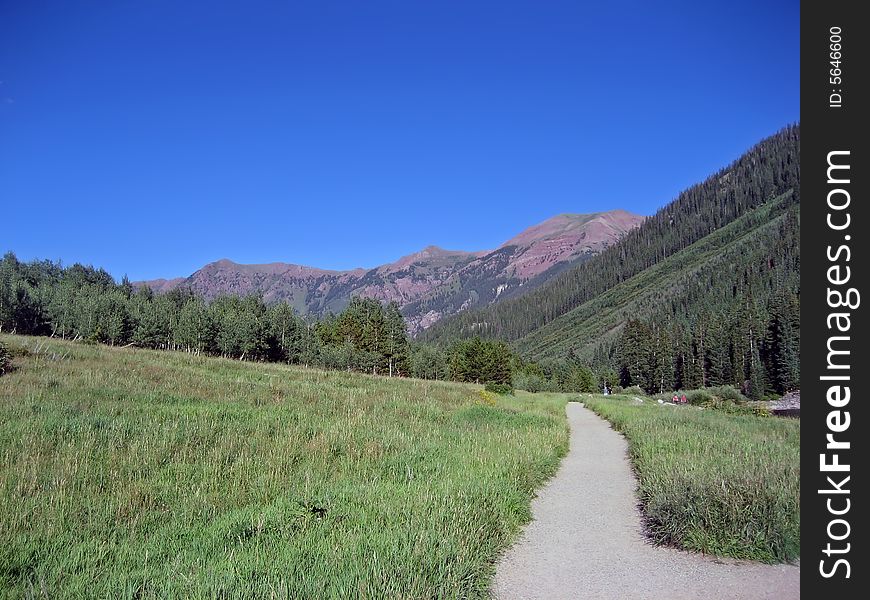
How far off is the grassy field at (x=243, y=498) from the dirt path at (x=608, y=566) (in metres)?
0.41

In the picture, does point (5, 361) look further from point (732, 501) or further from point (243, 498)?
point (732, 501)

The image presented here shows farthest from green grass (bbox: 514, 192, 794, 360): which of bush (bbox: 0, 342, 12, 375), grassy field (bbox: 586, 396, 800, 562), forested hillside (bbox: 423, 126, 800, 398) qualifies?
grassy field (bbox: 586, 396, 800, 562)

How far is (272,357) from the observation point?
270ft

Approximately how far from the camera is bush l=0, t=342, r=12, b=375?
1643 cm

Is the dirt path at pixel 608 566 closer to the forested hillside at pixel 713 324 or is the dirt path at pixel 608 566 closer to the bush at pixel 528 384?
the forested hillside at pixel 713 324

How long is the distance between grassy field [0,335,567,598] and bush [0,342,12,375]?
223cm

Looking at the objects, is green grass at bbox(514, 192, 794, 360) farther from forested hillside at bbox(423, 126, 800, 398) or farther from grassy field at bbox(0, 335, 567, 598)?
grassy field at bbox(0, 335, 567, 598)

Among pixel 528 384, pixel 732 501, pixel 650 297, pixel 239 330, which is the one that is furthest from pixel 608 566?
pixel 650 297

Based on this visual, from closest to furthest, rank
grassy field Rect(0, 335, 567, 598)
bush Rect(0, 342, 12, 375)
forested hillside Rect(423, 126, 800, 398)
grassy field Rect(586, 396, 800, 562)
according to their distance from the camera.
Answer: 1. grassy field Rect(0, 335, 567, 598)
2. grassy field Rect(586, 396, 800, 562)
3. bush Rect(0, 342, 12, 375)
4. forested hillside Rect(423, 126, 800, 398)

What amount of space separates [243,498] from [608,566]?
5.81m

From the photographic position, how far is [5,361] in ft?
56.2
